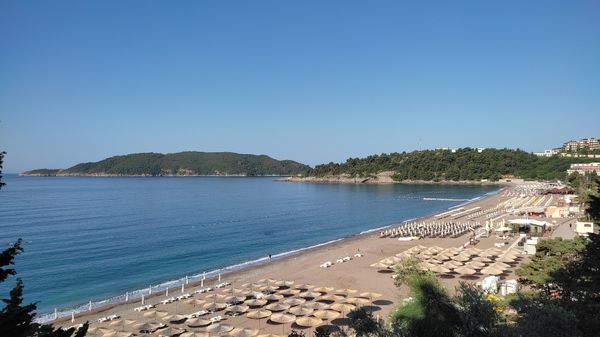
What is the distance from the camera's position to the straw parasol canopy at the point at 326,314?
21156mm

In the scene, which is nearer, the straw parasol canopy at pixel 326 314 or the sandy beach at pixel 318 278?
the straw parasol canopy at pixel 326 314

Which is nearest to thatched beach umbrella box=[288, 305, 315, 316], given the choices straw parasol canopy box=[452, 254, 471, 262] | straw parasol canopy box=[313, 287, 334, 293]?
straw parasol canopy box=[313, 287, 334, 293]

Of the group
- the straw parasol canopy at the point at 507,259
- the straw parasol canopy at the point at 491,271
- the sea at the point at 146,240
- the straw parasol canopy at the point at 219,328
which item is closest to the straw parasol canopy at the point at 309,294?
the straw parasol canopy at the point at 219,328

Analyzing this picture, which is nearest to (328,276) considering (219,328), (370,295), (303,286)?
(303,286)

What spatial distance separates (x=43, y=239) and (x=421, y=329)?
48314mm

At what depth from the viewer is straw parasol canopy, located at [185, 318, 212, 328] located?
2128cm

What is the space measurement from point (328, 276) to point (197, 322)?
41.0 ft

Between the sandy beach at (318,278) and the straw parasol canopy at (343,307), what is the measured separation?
1.26m

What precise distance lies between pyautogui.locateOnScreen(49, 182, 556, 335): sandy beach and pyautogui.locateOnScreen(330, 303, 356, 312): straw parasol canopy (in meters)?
1.26

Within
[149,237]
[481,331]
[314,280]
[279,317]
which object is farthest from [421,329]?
[149,237]

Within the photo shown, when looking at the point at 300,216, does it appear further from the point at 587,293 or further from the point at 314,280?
the point at 587,293

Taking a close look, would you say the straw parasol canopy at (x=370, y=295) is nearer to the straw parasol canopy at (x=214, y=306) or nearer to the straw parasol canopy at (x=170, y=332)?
the straw parasol canopy at (x=214, y=306)

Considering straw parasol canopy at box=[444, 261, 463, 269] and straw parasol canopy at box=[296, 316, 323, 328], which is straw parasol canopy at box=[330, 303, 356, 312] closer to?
straw parasol canopy at box=[296, 316, 323, 328]

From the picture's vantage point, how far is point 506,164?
17838 cm
